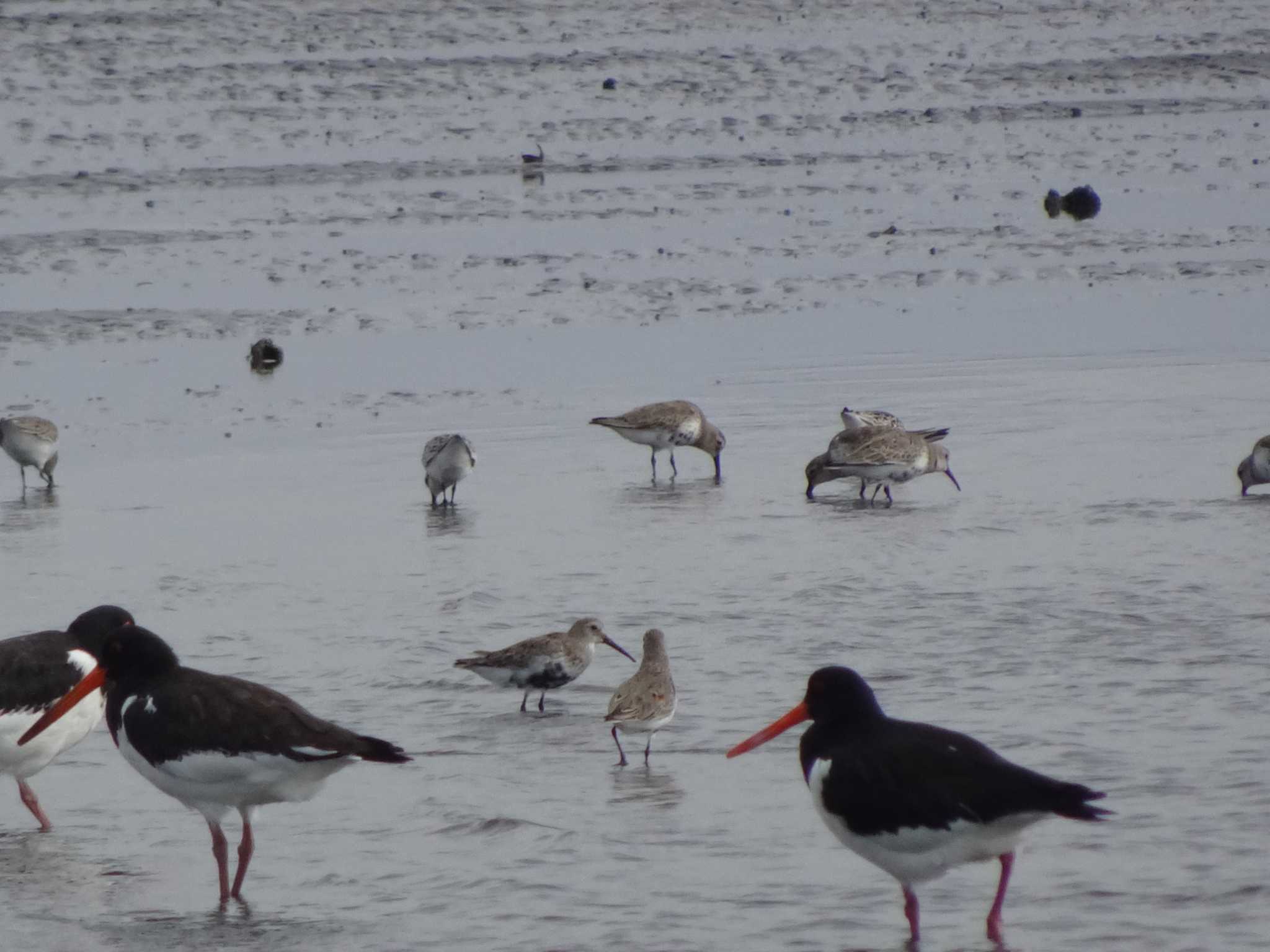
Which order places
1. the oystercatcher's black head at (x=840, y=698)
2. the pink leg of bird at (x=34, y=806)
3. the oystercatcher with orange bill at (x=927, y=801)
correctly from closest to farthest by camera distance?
the oystercatcher with orange bill at (x=927, y=801) < the oystercatcher's black head at (x=840, y=698) < the pink leg of bird at (x=34, y=806)

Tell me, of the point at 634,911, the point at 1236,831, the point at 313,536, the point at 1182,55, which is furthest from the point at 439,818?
the point at 1182,55

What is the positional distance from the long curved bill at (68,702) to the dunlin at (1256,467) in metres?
8.02

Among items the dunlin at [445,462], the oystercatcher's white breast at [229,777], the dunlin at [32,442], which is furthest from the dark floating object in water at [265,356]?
the oystercatcher's white breast at [229,777]

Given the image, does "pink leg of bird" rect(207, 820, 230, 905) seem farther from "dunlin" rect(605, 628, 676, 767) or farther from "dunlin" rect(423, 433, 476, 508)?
"dunlin" rect(423, 433, 476, 508)

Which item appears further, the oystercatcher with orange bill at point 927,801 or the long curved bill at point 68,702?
the long curved bill at point 68,702

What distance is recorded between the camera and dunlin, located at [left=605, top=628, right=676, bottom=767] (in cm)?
892

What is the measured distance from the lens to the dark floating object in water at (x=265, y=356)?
19422 mm

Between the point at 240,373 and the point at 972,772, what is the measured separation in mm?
13597

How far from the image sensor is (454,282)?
2320 cm

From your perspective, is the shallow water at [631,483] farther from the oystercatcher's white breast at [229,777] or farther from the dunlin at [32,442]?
the oystercatcher's white breast at [229,777]

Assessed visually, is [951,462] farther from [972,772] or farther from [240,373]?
[972,772]

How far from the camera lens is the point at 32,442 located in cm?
1556

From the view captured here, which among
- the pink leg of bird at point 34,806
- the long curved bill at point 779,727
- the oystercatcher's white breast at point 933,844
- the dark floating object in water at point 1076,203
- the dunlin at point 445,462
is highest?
the dark floating object in water at point 1076,203

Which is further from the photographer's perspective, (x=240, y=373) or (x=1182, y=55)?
(x=1182, y=55)
